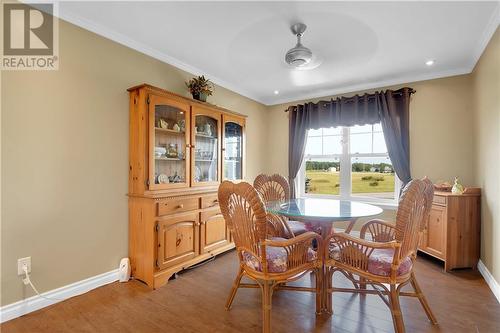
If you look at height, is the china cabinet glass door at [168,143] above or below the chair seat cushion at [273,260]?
above

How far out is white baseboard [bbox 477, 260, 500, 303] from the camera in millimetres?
2086

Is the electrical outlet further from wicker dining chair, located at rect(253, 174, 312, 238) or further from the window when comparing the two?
the window

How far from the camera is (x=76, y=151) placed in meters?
2.12

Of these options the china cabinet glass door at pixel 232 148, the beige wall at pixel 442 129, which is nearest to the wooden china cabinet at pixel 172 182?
the china cabinet glass door at pixel 232 148

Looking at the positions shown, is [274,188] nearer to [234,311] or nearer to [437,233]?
[234,311]

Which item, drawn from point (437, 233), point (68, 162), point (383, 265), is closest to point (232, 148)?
point (68, 162)

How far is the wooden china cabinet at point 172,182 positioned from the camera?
231 cm

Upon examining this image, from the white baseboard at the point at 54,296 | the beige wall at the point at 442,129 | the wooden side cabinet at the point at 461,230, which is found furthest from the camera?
the beige wall at the point at 442,129

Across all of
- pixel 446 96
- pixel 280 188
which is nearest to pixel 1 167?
pixel 280 188

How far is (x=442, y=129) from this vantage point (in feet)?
10.4

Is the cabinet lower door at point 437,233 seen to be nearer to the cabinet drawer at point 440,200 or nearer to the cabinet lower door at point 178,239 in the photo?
the cabinet drawer at point 440,200

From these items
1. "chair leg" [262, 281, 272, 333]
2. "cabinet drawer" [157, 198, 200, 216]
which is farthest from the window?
"chair leg" [262, 281, 272, 333]

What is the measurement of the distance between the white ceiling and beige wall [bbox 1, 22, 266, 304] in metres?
0.36

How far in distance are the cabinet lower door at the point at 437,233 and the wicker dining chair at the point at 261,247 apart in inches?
71.8
